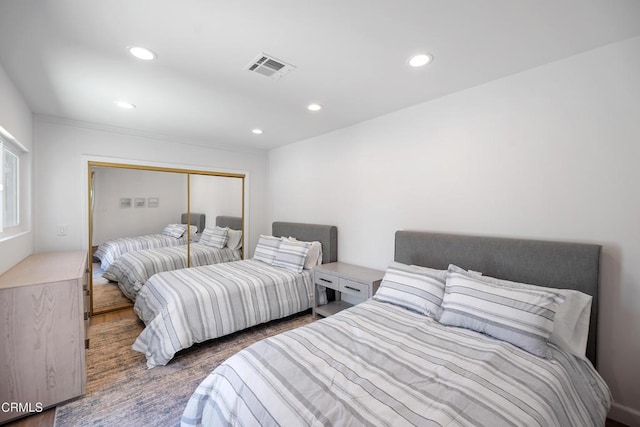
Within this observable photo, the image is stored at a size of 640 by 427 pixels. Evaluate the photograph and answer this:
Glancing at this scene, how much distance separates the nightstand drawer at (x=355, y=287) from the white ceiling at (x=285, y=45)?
179 cm

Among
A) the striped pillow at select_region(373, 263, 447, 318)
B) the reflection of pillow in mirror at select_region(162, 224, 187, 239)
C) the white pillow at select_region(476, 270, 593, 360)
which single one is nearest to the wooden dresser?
the reflection of pillow in mirror at select_region(162, 224, 187, 239)

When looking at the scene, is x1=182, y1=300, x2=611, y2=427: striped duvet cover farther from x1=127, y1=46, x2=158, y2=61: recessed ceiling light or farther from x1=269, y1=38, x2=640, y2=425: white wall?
x1=127, y1=46, x2=158, y2=61: recessed ceiling light

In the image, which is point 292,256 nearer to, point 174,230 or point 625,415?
point 174,230

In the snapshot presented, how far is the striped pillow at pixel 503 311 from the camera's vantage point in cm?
143

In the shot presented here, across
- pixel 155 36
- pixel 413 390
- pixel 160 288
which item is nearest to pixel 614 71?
pixel 413 390

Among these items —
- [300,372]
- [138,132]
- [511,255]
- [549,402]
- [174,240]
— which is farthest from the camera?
[174,240]

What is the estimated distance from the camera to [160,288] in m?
2.60

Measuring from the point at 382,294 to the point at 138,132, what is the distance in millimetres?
3583

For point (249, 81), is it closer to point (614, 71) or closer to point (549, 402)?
point (614, 71)

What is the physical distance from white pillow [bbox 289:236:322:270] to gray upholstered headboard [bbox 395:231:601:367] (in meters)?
1.25

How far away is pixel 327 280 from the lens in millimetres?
2977

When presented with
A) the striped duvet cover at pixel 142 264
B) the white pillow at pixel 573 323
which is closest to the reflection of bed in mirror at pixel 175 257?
the striped duvet cover at pixel 142 264

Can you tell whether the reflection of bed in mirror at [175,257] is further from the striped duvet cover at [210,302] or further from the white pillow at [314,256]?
the white pillow at [314,256]

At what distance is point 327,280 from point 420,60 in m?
2.25
